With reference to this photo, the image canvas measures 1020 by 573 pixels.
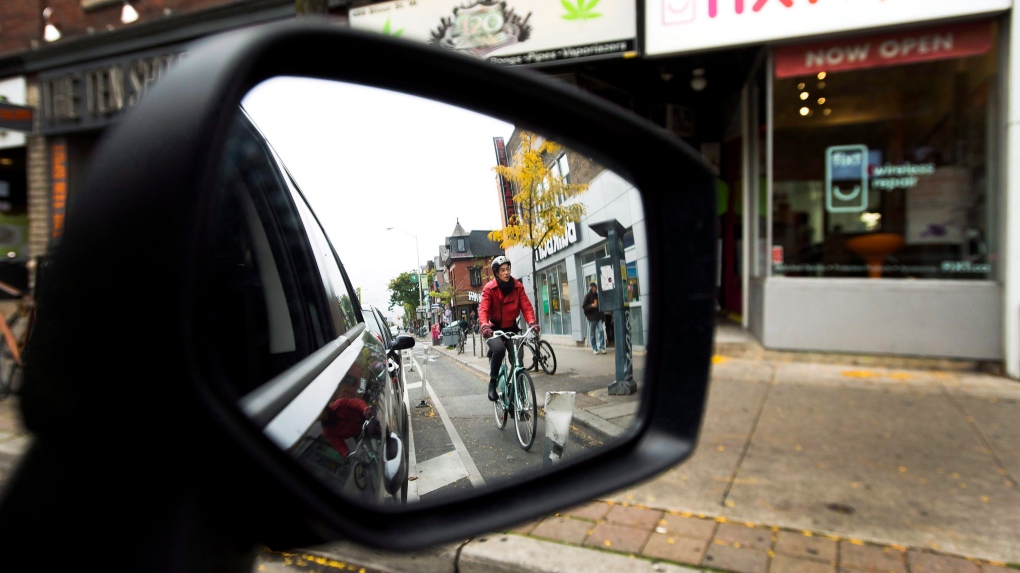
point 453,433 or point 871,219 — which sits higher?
point 871,219

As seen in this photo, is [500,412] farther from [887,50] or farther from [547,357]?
[887,50]

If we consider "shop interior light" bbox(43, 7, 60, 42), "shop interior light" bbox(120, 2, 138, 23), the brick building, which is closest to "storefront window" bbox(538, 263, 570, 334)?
the brick building

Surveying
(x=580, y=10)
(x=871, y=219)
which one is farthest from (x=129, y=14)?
(x=871, y=219)

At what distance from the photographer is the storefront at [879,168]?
6.61m

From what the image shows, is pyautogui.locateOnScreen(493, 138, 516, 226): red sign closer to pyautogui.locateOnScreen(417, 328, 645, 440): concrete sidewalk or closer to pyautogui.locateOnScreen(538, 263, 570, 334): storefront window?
pyautogui.locateOnScreen(538, 263, 570, 334): storefront window

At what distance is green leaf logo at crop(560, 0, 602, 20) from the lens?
829 cm

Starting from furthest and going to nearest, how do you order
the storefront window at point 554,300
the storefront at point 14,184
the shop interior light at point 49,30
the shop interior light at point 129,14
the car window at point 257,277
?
the shop interior light at point 49,30 → the storefront at point 14,184 → the shop interior light at point 129,14 → the storefront window at point 554,300 → the car window at point 257,277

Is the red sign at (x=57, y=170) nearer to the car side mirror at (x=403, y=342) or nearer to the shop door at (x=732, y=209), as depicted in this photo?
the shop door at (x=732, y=209)

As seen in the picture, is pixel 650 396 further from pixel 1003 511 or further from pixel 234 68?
pixel 1003 511

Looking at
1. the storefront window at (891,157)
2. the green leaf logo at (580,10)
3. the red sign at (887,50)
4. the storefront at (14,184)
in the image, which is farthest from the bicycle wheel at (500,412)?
the storefront at (14,184)

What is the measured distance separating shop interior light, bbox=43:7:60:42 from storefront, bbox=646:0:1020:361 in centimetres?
1182

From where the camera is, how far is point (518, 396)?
112cm

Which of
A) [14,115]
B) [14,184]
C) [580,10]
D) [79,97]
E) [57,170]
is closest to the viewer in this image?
[580,10]

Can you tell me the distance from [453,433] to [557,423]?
0.83 ft
